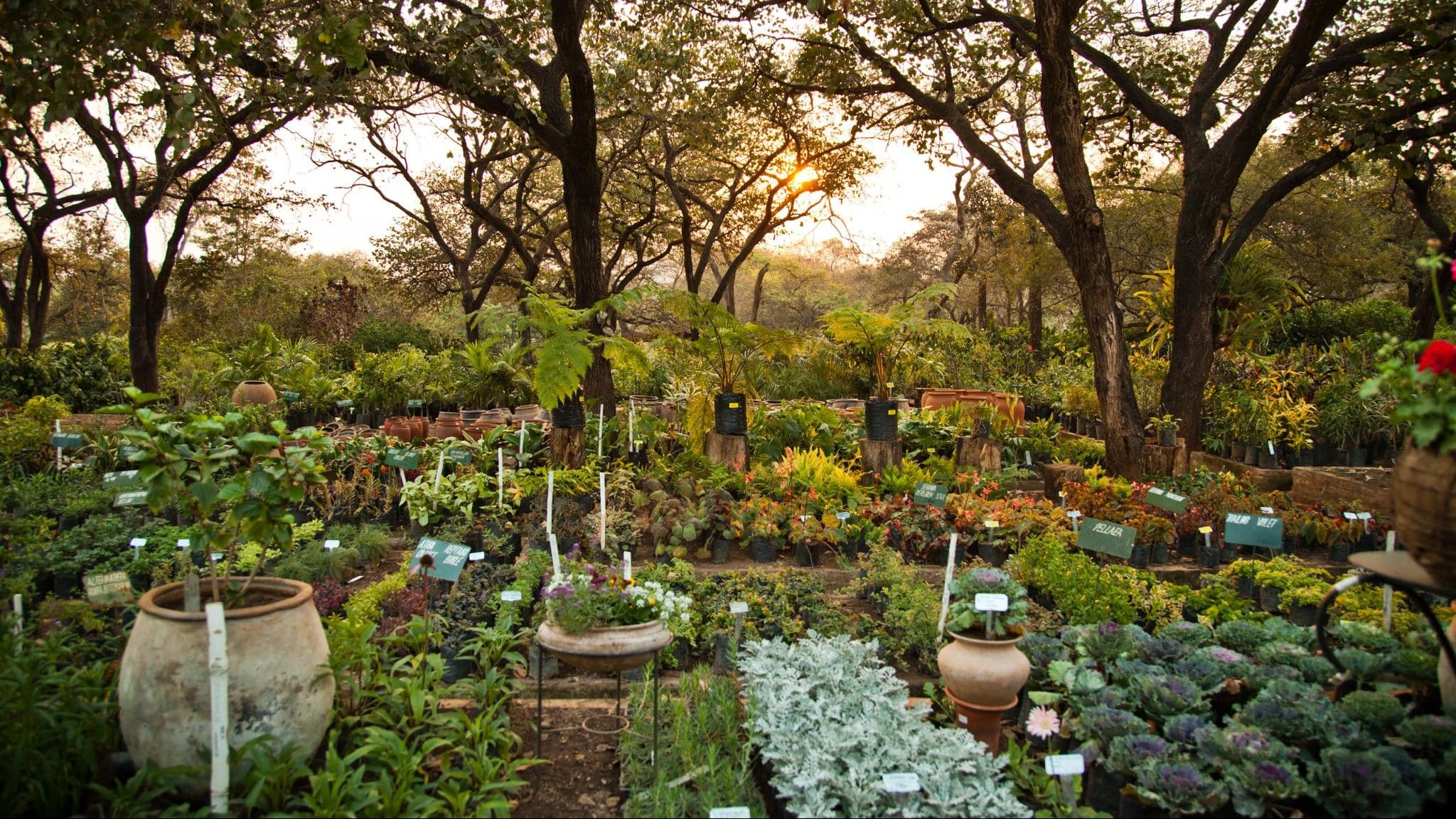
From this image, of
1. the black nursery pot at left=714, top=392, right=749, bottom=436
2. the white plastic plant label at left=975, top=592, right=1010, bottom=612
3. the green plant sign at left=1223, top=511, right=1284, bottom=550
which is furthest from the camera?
the black nursery pot at left=714, top=392, right=749, bottom=436

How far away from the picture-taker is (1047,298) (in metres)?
34.7

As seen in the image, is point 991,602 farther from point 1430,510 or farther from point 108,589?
point 108,589

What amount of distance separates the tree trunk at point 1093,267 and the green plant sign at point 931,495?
9.10ft

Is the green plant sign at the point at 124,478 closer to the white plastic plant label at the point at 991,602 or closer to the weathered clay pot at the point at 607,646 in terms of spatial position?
the weathered clay pot at the point at 607,646

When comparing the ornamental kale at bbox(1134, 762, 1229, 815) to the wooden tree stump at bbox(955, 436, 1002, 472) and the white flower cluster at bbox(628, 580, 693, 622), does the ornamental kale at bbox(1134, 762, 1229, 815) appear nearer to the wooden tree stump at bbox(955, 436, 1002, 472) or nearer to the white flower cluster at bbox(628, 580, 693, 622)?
the white flower cluster at bbox(628, 580, 693, 622)

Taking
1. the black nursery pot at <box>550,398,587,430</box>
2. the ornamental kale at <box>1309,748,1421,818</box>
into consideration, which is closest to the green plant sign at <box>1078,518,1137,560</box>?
the ornamental kale at <box>1309,748,1421,818</box>

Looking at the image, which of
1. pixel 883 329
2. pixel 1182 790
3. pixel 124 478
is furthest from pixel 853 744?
pixel 124 478

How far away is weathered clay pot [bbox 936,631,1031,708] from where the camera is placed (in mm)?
3547

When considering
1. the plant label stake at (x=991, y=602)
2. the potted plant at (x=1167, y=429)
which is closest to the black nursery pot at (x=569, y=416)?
the plant label stake at (x=991, y=602)

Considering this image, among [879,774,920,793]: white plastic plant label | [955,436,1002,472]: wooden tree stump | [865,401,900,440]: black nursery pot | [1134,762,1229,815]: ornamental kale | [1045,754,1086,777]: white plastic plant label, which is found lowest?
[1134,762,1229,815]: ornamental kale

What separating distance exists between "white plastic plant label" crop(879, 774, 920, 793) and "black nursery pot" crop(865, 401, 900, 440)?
16.9 ft

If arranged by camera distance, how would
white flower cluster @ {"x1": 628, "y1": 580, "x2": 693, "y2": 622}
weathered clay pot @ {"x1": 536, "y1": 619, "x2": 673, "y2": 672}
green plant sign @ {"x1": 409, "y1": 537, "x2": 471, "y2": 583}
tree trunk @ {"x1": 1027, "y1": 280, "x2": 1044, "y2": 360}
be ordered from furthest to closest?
tree trunk @ {"x1": 1027, "y1": 280, "x2": 1044, "y2": 360} < green plant sign @ {"x1": 409, "y1": 537, "x2": 471, "y2": 583} < white flower cluster @ {"x1": 628, "y1": 580, "x2": 693, "y2": 622} < weathered clay pot @ {"x1": 536, "y1": 619, "x2": 673, "y2": 672}

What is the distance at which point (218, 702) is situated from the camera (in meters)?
2.72

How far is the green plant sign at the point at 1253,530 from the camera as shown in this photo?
212 inches
